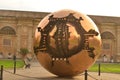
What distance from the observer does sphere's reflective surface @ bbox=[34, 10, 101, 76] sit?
12930 mm

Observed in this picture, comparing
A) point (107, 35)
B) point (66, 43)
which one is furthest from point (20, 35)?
point (66, 43)

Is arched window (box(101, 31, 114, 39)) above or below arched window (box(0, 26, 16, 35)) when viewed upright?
below

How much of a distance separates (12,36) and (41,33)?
49275mm

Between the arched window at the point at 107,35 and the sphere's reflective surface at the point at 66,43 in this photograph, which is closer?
the sphere's reflective surface at the point at 66,43

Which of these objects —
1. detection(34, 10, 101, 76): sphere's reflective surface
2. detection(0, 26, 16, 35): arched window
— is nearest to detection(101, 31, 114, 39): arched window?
detection(0, 26, 16, 35): arched window

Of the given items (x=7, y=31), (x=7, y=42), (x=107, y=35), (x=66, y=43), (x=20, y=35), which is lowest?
(x=66, y=43)

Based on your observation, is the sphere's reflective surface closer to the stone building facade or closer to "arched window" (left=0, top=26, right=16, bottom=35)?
the stone building facade

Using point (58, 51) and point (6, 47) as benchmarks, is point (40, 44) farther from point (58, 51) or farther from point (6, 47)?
point (6, 47)

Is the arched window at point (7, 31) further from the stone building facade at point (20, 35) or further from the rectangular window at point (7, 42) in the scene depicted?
the rectangular window at point (7, 42)

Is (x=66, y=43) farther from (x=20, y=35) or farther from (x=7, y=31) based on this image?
(x=7, y=31)

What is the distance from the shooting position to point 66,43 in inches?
509

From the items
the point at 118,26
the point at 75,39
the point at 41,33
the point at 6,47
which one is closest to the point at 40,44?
the point at 41,33

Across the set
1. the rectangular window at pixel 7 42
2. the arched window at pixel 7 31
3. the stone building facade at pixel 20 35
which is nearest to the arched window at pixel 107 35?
the stone building facade at pixel 20 35

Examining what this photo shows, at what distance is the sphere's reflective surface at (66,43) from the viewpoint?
→ 12.9 metres
